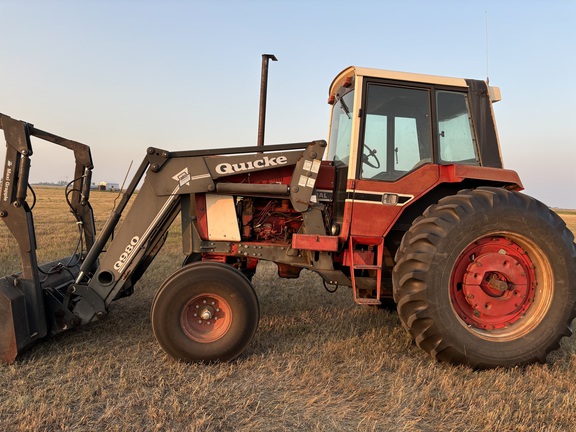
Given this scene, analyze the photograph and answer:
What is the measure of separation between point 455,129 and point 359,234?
1448 millimetres

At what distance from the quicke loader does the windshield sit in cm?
4

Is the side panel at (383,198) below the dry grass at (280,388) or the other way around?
the other way around

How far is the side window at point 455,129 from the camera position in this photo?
4082mm

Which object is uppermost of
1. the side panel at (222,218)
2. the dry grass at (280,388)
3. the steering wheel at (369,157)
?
the steering wheel at (369,157)

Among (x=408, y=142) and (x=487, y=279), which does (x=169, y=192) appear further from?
(x=487, y=279)

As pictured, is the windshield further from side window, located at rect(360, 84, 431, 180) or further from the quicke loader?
side window, located at rect(360, 84, 431, 180)

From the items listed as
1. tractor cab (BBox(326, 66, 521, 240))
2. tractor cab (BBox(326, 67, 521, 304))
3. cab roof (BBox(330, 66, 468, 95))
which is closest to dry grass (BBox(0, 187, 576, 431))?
tractor cab (BBox(326, 67, 521, 304))

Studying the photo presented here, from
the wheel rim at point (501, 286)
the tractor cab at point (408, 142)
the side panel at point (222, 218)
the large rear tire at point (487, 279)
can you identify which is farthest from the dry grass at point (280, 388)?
the tractor cab at point (408, 142)

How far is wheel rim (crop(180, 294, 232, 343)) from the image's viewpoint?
3.68m

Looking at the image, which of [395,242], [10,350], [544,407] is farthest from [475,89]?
[10,350]

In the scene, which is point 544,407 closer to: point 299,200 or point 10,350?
point 299,200

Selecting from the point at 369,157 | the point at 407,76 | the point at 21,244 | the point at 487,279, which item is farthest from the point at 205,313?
the point at 407,76

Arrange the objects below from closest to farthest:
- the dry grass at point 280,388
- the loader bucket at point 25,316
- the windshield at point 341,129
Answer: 1. the dry grass at point 280,388
2. the loader bucket at point 25,316
3. the windshield at point 341,129

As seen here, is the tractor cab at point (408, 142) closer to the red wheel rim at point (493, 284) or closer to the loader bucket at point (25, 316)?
the red wheel rim at point (493, 284)
